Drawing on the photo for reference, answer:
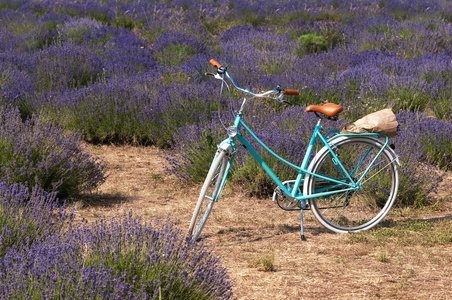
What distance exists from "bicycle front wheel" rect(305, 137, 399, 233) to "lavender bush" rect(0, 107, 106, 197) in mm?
2029

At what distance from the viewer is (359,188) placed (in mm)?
3922

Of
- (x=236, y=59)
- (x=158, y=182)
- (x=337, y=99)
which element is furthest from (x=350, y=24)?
(x=158, y=182)

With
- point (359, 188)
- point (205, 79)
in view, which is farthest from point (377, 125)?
point (205, 79)

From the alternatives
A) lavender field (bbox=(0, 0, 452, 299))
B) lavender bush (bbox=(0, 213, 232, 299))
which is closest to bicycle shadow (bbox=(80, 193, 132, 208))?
lavender field (bbox=(0, 0, 452, 299))

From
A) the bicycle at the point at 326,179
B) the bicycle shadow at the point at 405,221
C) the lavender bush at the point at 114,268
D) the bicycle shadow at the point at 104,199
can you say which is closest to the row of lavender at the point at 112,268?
the lavender bush at the point at 114,268

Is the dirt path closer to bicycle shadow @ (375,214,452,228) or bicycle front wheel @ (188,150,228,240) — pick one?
bicycle shadow @ (375,214,452,228)

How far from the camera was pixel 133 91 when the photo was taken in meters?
6.80

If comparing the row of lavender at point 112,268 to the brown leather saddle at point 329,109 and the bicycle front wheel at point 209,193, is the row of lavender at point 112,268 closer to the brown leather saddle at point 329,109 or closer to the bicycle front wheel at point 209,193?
the bicycle front wheel at point 209,193

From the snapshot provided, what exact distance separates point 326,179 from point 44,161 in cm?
227

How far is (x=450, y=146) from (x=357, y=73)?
2.21 m

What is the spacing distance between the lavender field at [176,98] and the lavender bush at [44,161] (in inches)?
0.5

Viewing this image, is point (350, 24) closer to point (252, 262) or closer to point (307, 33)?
point (307, 33)

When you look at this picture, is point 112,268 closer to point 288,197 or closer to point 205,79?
point 288,197

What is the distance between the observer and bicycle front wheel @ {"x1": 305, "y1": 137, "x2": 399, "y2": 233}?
3836 mm
